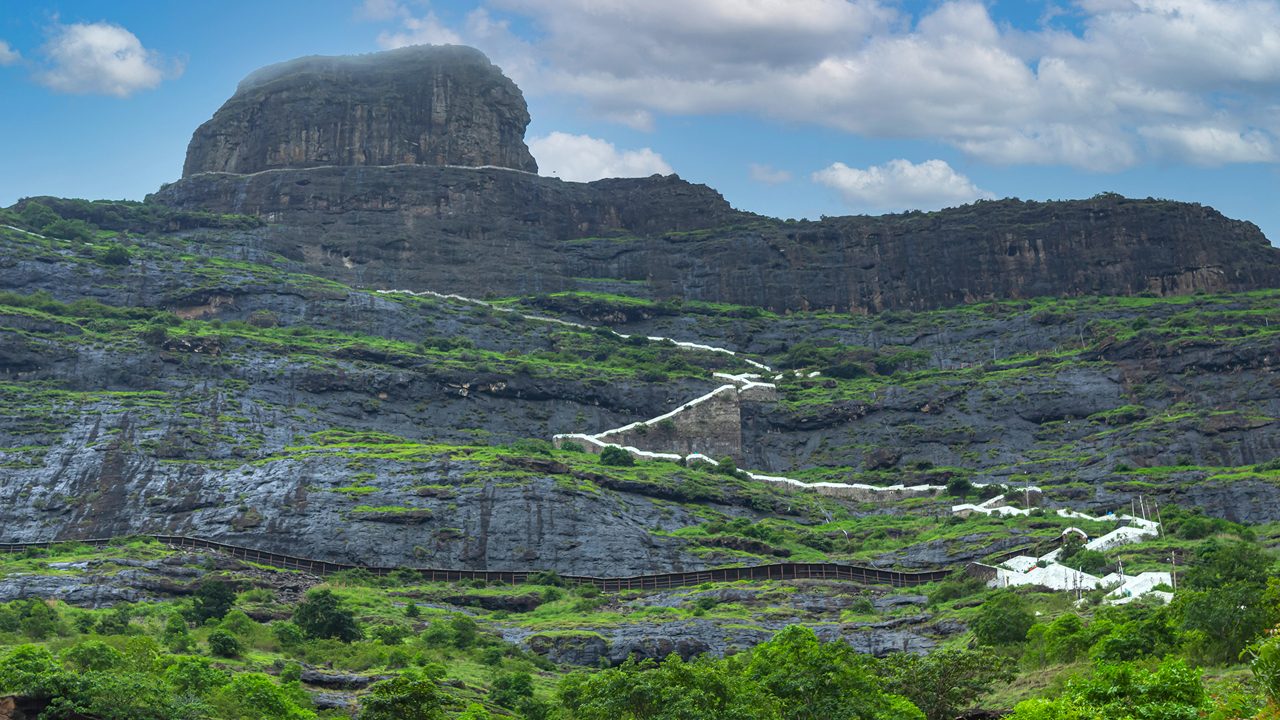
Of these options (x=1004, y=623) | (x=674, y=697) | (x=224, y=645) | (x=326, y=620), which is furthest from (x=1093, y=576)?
(x=224, y=645)

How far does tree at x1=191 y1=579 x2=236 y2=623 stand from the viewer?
245 ft

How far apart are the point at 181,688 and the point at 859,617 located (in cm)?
3432

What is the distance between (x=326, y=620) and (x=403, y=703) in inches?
904

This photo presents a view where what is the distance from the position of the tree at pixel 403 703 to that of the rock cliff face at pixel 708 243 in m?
99.9

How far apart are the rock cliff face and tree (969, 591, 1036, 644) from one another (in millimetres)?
84840

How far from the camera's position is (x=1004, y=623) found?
66.8 m

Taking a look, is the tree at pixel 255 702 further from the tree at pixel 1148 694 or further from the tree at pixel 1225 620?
the tree at pixel 1225 620

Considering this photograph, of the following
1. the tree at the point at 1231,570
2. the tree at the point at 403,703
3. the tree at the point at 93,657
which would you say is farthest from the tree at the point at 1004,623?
the tree at the point at 93,657

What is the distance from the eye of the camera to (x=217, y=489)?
Result: 96750 mm

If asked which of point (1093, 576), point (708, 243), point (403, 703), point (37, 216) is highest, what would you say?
point (37, 216)

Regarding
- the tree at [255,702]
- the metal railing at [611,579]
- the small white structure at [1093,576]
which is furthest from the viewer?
the metal railing at [611,579]

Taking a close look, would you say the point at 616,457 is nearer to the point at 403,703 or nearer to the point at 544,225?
the point at 544,225

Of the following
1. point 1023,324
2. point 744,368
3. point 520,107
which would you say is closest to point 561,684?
point 744,368

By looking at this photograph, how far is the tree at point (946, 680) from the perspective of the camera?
57.0 metres
